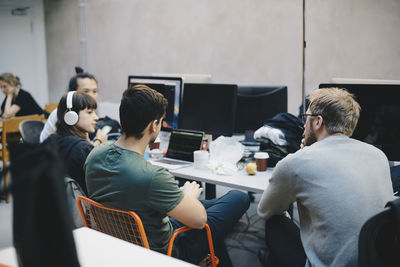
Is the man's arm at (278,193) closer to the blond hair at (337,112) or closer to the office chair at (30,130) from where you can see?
the blond hair at (337,112)

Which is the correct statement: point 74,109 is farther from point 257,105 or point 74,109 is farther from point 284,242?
point 284,242

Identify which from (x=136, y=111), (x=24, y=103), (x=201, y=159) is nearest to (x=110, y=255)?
(x=136, y=111)

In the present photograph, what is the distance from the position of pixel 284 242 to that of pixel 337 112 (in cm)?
60

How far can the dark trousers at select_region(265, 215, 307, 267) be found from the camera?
5.21ft

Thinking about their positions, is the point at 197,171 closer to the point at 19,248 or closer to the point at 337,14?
the point at 19,248

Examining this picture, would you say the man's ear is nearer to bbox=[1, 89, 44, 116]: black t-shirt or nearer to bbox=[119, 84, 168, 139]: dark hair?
bbox=[119, 84, 168, 139]: dark hair

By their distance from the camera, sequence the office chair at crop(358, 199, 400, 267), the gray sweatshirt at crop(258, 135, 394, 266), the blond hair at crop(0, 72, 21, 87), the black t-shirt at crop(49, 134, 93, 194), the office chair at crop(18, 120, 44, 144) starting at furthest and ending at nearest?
the blond hair at crop(0, 72, 21, 87), the office chair at crop(18, 120, 44, 144), the black t-shirt at crop(49, 134, 93, 194), the gray sweatshirt at crop(258, 135, 394, 266), the office chair at crop(358, 199, 400, 267)

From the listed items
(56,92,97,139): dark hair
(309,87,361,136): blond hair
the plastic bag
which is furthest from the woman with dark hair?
(309,87,361,136): blond hair

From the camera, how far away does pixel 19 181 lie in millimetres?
447

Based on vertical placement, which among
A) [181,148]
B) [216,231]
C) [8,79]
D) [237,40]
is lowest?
[216,231]

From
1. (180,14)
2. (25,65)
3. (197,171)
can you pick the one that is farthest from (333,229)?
(25,65)

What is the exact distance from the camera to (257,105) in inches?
107

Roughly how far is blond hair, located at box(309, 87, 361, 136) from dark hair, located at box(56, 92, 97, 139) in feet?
4.44

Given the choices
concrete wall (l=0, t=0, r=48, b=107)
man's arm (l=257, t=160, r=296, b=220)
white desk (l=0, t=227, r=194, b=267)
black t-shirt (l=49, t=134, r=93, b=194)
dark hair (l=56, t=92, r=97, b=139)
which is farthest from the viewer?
concrete wall (l=0, t=0, r=48, b=107)
